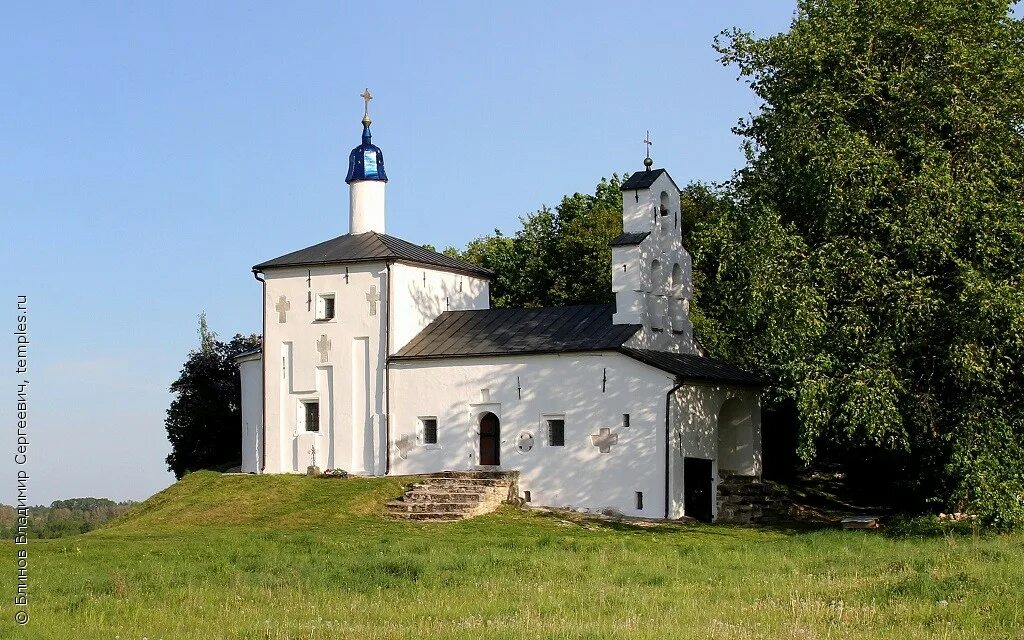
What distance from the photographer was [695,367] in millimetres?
35219

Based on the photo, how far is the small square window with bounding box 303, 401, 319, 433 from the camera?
3828 cm

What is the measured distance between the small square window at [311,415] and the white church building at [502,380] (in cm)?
7

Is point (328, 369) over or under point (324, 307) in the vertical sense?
under

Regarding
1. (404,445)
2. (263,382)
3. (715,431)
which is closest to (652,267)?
(715,431)

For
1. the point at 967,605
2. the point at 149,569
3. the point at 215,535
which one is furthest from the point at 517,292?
the point at 967,605

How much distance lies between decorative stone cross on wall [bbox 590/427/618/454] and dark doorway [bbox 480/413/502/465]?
123 inches

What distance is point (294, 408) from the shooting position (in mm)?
38281

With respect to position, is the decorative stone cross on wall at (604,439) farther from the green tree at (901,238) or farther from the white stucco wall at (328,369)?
the white stucco wall at (328,369)

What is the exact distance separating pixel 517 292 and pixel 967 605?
37.8 meters

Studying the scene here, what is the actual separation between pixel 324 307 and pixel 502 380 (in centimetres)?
596

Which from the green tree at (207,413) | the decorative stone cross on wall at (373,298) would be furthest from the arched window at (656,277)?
the green tree at (207,413)

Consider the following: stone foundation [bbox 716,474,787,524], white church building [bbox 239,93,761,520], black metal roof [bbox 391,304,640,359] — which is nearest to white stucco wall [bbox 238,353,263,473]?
white church building [bbox 239,93,761,520]

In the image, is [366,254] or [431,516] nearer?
[431,516]

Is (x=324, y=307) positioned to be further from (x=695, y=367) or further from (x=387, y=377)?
(x=695, y=367)
